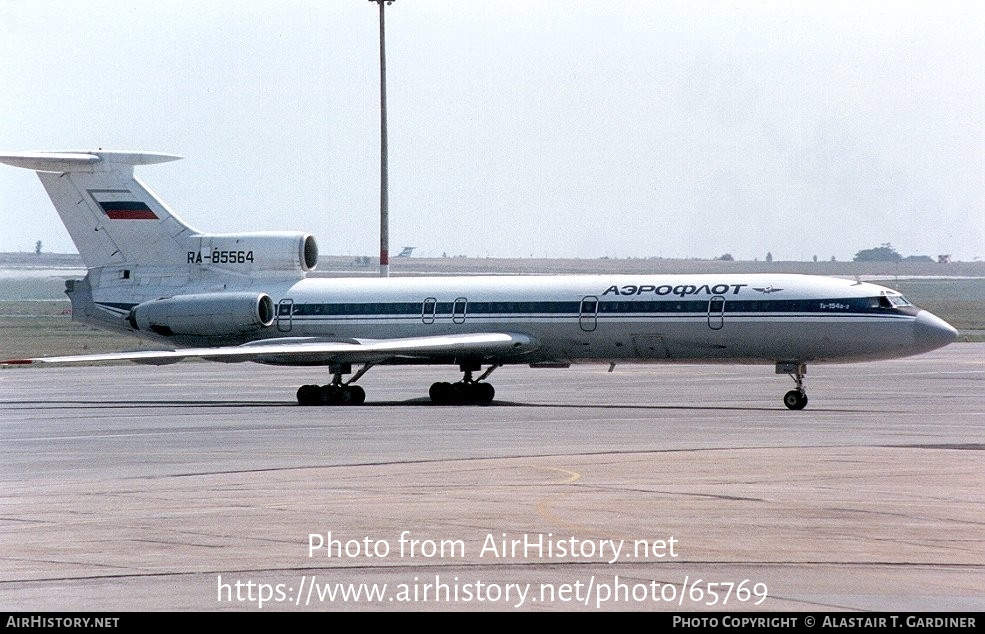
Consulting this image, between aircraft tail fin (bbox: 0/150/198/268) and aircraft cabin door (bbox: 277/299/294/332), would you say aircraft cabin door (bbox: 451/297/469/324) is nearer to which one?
aircraft cabin door (bbox: 277/299/294/332)

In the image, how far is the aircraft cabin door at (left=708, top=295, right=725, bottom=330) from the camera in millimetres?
36156

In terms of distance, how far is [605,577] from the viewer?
40.2 ft

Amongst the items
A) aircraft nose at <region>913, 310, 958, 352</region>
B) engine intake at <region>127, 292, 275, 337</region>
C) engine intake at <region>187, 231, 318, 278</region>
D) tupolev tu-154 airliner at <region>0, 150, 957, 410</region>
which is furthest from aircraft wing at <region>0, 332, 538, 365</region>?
aircraft nose at <region>913, 310, 958, 352</region>

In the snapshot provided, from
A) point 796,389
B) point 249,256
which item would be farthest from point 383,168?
point 796,389

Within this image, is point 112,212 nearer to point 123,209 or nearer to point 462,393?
point 123,209

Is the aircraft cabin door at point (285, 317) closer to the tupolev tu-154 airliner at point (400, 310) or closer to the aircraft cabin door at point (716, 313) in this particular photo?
the tupolev tu-154 airliner at point (400, 310)

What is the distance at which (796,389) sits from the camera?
35219 millimetres

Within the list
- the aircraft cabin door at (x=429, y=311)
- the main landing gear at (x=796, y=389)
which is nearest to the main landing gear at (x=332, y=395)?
the aircraft cabin door at (x=429, y=311)

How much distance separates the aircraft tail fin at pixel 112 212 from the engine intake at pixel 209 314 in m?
1.80

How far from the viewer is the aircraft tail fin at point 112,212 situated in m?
41.8

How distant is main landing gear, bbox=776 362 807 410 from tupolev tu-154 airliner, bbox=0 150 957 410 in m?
0.05
